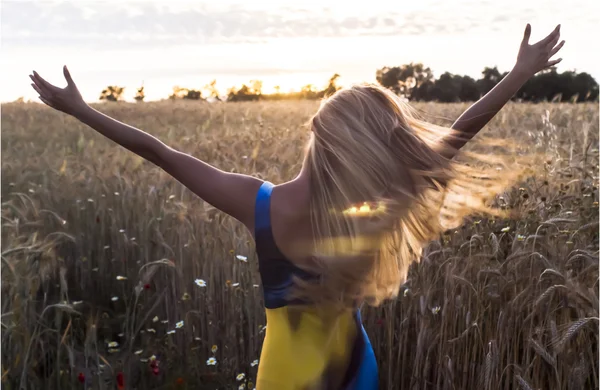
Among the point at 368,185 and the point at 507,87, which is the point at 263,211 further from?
the point at 507,87

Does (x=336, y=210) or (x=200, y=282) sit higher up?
(x=336, y=210)

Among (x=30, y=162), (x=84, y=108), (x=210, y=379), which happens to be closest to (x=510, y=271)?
(x=210, y=379)

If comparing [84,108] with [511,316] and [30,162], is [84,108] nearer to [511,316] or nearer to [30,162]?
[511,316]

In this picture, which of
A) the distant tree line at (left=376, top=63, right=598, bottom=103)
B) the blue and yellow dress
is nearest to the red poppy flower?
the blue and yellow dress

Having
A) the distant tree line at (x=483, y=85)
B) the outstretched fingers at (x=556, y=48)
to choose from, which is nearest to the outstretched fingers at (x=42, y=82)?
the outstretched fingers at (x=556, y=48)

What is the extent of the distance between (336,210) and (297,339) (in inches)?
15.7

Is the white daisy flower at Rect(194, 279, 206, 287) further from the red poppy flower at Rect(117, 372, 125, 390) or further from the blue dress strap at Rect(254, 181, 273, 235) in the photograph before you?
the blue dress strap at Rect(254, 181, 273, 235)

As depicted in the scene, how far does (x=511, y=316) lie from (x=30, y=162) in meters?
4.36

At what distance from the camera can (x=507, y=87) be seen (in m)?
1.92

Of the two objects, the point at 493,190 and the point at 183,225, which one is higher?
the point at 493,190

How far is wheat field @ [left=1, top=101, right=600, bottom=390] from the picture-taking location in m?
2.23

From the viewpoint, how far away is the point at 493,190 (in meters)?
1.86

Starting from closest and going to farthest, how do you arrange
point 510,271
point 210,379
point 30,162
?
point 510,271, point 210,379, point 30,162

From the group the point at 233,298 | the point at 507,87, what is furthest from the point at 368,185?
the point at 233,298
